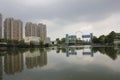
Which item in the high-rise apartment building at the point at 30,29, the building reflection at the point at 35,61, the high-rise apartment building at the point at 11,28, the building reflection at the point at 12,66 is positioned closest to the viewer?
the building reflection at the point at 12,66

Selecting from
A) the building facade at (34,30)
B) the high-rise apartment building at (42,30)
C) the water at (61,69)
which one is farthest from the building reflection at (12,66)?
the high-rise apartment building at (42,30)

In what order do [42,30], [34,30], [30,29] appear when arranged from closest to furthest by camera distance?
[30,29] → [34,30] → [42,30]

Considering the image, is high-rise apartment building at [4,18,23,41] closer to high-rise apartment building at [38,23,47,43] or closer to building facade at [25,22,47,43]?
building facade at [25,22,47,43]

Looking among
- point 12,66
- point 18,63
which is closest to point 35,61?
point 18,63

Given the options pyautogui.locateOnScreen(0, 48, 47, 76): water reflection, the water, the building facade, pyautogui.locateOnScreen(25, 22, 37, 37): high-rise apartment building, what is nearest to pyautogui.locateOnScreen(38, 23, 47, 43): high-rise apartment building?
the building facade

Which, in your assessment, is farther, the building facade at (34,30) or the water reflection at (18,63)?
the building facade at (34,30)

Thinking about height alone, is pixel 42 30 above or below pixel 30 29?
above

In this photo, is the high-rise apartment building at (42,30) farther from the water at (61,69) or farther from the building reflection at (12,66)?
the building reflection at (12,66)

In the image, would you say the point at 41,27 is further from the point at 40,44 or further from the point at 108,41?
the point at 108,41

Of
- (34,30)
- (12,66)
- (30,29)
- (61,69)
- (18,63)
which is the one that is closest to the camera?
(61,69)

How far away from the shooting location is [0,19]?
73.1 meters

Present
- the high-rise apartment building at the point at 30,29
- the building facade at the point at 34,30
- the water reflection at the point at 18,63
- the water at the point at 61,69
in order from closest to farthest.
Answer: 1. the water at the point at 61,69
2. the water reflection at the point at 18,63
3. the high-rise apartment building at the point at 30,29
4. the building facade at the point at 34,30

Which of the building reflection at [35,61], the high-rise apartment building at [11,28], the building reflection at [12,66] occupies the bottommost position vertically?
the building reflection at [12,66]

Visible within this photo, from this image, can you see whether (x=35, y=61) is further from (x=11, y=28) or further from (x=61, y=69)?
(x=11, y=28)
